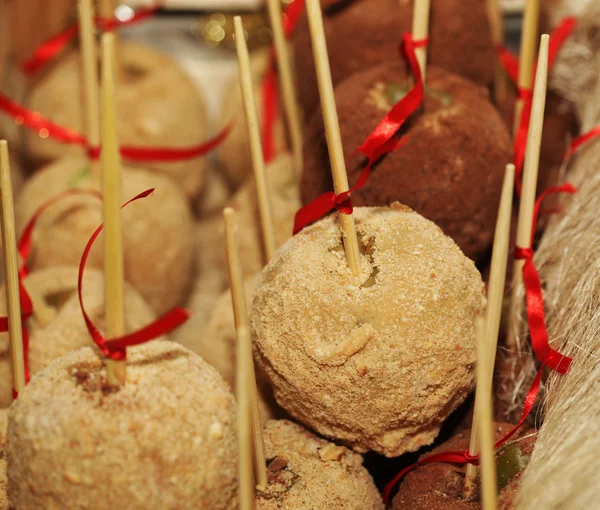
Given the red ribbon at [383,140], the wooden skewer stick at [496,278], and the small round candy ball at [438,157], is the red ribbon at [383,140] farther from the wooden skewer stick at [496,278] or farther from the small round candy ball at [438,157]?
the wooden skewer stick at [496,278]

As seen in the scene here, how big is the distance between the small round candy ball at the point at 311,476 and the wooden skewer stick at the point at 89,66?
559 mm

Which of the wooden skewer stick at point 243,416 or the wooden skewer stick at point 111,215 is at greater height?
the wooden skewer stick at point 111,215

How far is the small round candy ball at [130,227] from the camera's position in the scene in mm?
1091

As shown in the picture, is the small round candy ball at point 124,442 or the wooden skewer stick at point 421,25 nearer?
the small round candy ball at point 124,442

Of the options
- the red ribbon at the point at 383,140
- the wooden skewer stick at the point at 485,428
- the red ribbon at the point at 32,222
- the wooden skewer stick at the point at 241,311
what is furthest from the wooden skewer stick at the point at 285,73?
the wooden skewer stick at the point at 485,428

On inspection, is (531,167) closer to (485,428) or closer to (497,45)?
(485,428)

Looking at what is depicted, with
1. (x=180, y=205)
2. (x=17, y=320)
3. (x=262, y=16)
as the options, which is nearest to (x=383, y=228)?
(x=17, y=320)

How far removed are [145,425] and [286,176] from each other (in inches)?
24.4

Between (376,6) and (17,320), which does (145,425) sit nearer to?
(17,320)

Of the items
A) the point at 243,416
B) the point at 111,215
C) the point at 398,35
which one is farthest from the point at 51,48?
the point at 243,416

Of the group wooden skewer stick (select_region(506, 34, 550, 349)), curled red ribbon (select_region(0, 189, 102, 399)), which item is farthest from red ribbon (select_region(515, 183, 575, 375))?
curled red ribbon (select_region(0, 189, 102, 399))

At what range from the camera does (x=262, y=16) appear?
1.60 m

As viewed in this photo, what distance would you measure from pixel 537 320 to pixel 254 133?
360 mm

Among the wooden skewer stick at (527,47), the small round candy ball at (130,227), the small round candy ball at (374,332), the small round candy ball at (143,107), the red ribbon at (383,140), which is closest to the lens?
the small round candy ball at (374,332)
